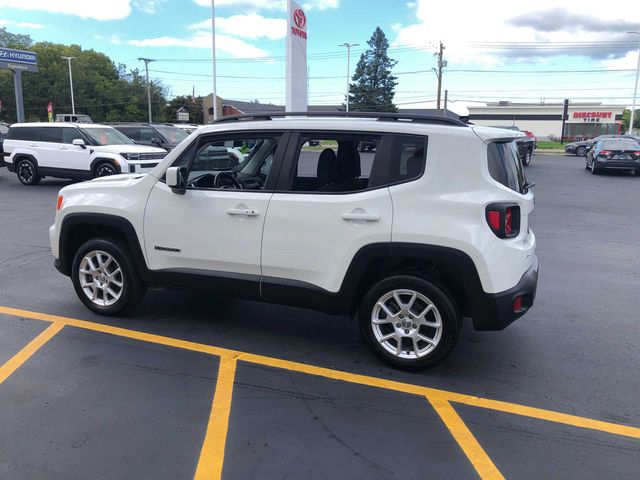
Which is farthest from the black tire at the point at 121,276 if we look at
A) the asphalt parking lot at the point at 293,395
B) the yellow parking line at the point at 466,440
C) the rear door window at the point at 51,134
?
the rear door window at the point at 51,134

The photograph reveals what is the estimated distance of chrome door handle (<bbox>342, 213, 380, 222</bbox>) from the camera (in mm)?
3850

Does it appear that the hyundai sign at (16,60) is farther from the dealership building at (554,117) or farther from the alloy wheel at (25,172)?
the dealership building at (554,117)

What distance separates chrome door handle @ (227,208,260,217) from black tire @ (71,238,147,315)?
121 centimetres

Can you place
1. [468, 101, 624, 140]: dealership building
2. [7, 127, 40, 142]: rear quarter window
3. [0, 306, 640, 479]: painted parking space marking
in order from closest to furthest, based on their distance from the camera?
1. [0, 306, 640, 479]: painted parking space marking
2. [7, 127, 40, 142]: rear quarter window
3. [468, 101, 624, 140]: dealership building

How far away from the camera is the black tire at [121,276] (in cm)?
483

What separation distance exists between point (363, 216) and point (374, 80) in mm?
73409

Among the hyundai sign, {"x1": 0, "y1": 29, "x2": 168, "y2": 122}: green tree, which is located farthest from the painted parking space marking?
{"x1": 0, "y1": 29, "x2": 168, "y2": 122}: green tree

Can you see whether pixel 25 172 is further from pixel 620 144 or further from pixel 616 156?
pixel 620 144

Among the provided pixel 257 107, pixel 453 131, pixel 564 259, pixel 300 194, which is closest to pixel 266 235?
pixel 300 194

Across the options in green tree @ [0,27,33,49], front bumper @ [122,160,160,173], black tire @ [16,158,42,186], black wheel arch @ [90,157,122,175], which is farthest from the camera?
green tree @ [0,27,33,49]

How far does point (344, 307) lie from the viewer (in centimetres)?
411

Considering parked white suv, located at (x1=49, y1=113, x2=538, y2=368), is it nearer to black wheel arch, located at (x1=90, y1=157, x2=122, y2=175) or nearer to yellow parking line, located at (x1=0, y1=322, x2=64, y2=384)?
yellow parking line, located at (x1=0, y1=322, x2=64, y2=384)

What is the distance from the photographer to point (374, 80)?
73562 mm

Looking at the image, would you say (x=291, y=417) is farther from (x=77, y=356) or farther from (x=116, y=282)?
(x=116, y=282)
